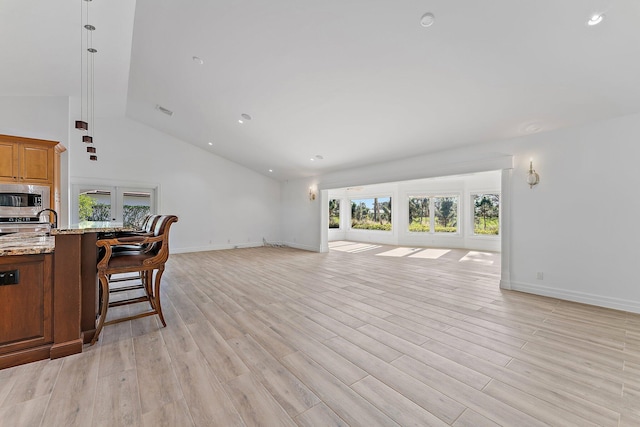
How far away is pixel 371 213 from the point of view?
1091cm

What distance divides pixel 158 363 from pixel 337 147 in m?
4.89

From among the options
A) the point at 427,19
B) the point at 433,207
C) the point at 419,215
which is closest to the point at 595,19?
the point at 427,19

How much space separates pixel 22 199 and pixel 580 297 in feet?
29.3

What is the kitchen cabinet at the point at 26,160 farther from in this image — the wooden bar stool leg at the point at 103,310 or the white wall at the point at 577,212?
the white wall at the point at 577,212

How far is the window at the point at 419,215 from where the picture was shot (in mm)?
9570

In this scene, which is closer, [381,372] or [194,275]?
[381,372]

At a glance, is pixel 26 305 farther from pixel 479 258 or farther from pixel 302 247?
pixel 479 258

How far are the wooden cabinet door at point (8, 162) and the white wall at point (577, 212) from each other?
315 inches

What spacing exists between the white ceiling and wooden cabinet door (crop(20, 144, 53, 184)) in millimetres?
1119

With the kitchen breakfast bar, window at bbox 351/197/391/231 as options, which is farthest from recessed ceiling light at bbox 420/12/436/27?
window at bbox 351/197/391/231

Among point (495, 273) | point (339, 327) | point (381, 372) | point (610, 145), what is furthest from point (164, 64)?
point (495, 273)

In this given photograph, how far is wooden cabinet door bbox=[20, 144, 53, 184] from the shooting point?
→ 443 cm

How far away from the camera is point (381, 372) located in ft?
6.33

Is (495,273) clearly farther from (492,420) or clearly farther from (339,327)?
(492,420)
